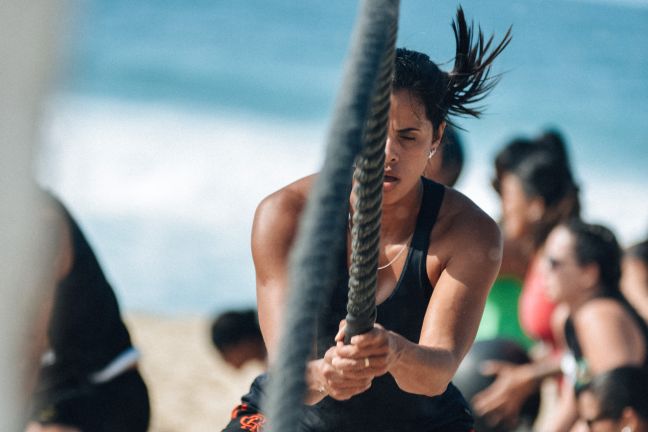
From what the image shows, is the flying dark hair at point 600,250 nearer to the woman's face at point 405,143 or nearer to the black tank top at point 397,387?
the black tank top at point 397,387

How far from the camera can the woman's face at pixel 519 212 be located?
186 inches

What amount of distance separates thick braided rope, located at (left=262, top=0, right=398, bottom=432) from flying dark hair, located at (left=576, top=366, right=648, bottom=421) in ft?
10.3

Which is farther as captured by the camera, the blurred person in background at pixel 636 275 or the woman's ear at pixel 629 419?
the blurred person in background at pixel 636 275

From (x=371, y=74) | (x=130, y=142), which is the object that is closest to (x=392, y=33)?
(x=371, y=74)

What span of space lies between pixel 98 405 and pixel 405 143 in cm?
156

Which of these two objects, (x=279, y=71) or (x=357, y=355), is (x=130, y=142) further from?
(x=357, y=355)

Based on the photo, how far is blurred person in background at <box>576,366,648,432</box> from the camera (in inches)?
155

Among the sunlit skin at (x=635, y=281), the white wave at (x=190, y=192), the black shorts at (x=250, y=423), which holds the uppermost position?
the black shorts at (x=250, y=423)

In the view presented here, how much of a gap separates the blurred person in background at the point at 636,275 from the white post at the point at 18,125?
4.24 meters

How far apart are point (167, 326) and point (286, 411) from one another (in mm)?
9752

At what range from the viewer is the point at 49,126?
3.28 feet

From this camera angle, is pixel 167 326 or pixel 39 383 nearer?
pixel 39 383

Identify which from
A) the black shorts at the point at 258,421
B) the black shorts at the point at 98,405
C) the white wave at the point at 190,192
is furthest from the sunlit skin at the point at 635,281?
the white wave at the point at 190,192

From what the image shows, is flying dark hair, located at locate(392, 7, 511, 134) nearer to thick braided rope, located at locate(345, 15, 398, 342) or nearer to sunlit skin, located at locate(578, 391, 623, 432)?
thick braided rope, located at locate(345, 15, 398, 342)
